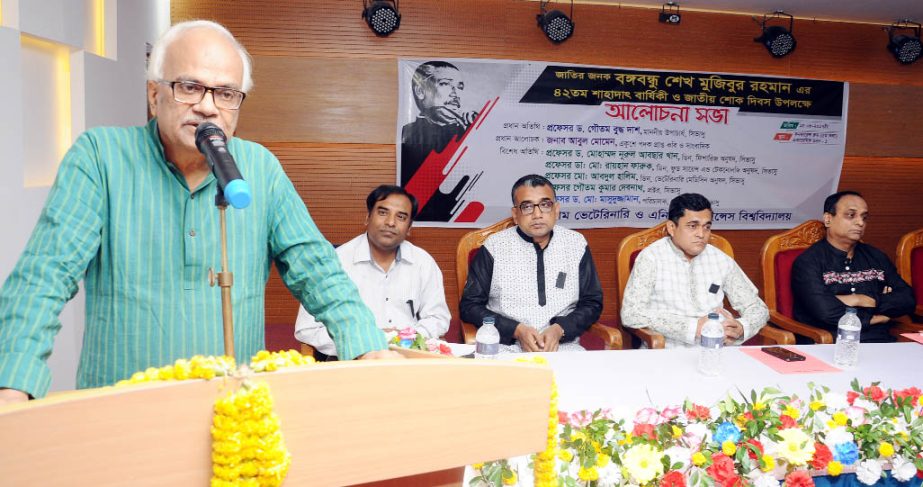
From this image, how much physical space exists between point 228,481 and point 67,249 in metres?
0.62

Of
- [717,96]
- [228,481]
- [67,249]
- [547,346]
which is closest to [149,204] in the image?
[67,249]

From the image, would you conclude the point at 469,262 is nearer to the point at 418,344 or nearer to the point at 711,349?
the point at 418,344

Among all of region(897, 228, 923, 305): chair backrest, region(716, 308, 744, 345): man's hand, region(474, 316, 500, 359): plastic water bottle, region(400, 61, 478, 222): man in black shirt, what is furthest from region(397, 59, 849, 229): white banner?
region(474, 316, 500, 359): plastic water bottle

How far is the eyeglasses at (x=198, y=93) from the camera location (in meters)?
1.08

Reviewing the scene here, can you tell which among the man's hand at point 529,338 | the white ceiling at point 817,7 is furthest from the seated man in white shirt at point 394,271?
the white ceiling at point 817,7

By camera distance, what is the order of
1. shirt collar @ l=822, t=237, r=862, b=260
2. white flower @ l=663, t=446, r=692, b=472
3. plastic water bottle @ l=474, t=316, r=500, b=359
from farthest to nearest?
1. shirt collar @ l=822, t=237, r=862, b=260
2. plastic water bottle @ l=474, t=316, r=500, b=359
3. white flower @ l=663, t=446, r=692, b=472

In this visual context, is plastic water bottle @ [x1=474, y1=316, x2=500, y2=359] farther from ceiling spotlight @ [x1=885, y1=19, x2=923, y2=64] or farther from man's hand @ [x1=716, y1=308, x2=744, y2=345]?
ceiling spotlight @ [x1=885, y1=19, x2=923, y2=64]

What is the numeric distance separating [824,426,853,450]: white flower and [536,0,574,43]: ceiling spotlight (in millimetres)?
3511

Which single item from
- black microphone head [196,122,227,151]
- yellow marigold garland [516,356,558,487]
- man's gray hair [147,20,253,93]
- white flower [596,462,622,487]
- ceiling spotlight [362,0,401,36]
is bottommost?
white flower [596,462,622,487]

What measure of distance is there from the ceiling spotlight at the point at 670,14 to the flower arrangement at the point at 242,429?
467 cm

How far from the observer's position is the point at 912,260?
366 centimetres

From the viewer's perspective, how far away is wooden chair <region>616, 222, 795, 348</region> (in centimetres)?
273

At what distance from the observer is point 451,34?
176 inches

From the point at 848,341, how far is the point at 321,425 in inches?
84.2
